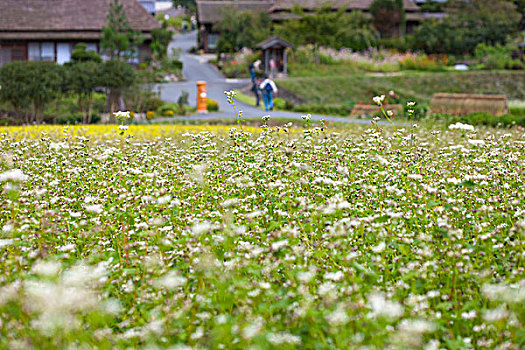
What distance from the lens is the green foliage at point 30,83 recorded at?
Result: 19641 millimetres

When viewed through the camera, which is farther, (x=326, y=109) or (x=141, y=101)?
(x=141, y=101)

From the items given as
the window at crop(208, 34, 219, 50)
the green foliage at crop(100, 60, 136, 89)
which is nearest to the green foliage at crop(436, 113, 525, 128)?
the green foliage at crop(100, 60, 136, 89)

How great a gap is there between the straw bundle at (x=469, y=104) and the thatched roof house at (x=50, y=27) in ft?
85.1

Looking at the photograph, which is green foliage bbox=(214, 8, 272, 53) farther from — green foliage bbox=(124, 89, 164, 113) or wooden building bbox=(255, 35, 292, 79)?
green foliage bbox=(124, 89, 164, 113)

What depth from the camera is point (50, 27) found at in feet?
128

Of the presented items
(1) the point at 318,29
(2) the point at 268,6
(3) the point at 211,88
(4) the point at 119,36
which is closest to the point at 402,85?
(1) the point at 318,29

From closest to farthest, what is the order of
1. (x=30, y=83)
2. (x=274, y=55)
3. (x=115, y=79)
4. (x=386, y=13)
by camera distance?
(x=30, y=83), (x=115, y=79), (x=274, y=55), (x=386, y=13)

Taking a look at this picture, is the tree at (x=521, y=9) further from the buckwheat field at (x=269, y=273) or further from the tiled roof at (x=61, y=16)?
the buckwheat field at (x=269, y=273)

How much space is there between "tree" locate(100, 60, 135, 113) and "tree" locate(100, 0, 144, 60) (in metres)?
11.3

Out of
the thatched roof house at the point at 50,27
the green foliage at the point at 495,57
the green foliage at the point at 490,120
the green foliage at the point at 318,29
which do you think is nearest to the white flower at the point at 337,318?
the green foliage at the point at 490,120

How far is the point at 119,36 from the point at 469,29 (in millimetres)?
31963

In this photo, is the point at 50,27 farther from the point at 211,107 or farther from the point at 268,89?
the point at 268,89

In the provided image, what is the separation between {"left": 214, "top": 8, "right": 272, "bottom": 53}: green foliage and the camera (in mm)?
48531

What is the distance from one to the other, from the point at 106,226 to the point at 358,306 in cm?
325
